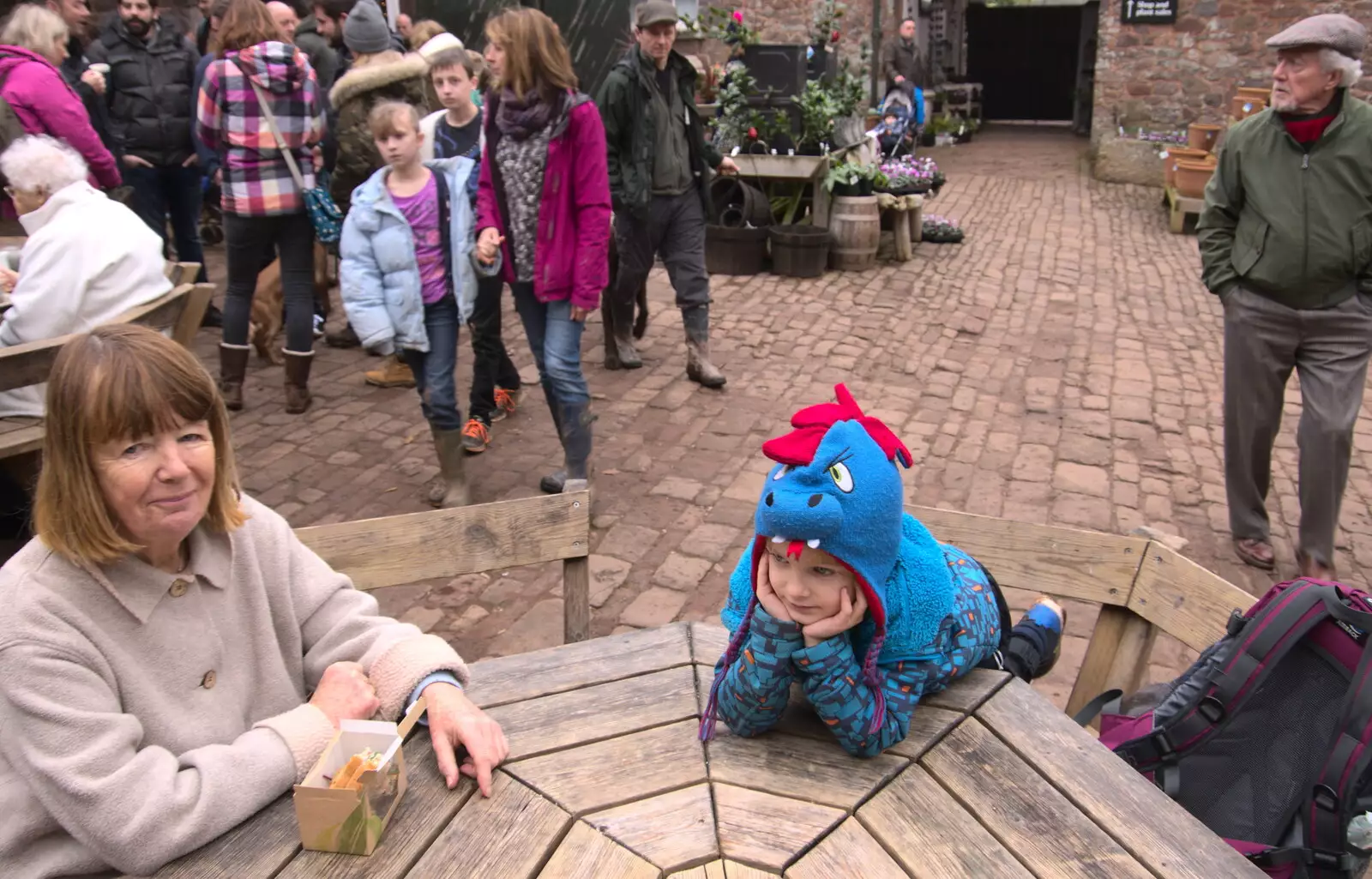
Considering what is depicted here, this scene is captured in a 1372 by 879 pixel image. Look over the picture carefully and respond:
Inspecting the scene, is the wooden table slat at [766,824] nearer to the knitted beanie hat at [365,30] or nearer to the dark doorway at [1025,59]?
the knitted beanie hat at [365,30]

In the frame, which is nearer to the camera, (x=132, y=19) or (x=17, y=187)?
(x=17, y=187)

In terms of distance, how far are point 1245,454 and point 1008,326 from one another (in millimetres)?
3427

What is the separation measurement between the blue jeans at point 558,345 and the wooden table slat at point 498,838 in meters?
2.82

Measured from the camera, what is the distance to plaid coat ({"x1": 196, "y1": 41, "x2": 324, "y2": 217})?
17.4ft

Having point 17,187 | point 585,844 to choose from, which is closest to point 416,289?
point 17,187

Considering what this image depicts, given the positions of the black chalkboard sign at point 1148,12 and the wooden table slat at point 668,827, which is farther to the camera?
the black chalkboard sign at point 1148,12

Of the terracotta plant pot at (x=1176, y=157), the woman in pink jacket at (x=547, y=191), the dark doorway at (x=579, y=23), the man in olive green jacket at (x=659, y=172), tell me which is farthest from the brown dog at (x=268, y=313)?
the terracotta plant pot at (x=1176, y=157)

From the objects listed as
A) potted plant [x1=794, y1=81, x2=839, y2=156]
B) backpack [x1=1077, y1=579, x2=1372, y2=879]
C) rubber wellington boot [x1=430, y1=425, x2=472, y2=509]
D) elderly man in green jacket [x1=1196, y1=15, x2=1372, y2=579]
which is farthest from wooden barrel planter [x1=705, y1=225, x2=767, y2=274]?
backpack [x1=1077, y1=579, x2=1372, y2=879]

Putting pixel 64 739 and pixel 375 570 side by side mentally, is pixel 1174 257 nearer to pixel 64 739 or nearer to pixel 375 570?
pixel 375 570

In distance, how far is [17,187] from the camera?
4.03 metres

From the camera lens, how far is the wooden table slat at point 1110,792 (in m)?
1.69

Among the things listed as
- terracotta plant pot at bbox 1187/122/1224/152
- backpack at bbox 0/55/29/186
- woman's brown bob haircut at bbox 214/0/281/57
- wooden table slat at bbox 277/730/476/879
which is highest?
woman's brown bob haircut at bbox 214/0/281/57

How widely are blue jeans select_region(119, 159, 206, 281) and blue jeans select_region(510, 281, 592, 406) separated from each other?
287cm

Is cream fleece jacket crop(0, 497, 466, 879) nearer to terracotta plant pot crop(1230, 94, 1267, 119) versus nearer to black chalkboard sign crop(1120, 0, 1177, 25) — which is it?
terracotta plant pot crop(1230, 94, 1267, 119)
